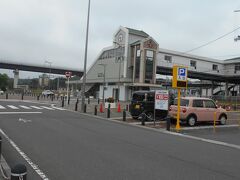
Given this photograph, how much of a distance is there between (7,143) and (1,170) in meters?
3.58

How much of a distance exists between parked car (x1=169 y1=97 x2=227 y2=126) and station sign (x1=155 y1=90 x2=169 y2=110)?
109 centimetres

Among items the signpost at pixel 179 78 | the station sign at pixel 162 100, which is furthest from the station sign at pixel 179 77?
the station sign at pixel 162 100

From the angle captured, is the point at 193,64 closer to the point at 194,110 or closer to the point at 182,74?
the point at 194,110

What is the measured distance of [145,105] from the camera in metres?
20.3

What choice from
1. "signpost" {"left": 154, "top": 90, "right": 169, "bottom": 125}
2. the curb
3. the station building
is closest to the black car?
"signpost" {"left": 154, "top": 90, "right": 169, "bottom": 125}

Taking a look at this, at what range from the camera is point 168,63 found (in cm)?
7688

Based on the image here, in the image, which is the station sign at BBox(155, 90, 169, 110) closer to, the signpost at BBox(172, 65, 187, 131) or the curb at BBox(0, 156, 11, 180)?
the signpost at BBox(172, 65, 187, 131)

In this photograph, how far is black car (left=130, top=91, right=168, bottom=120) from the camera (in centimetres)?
2000

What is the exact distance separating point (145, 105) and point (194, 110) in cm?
361

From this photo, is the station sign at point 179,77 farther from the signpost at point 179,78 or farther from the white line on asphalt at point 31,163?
the white line on asphalt at point 31,163

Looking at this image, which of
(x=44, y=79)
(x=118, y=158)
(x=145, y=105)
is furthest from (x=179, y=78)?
(x=44, y=79)

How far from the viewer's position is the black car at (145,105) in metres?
20.0

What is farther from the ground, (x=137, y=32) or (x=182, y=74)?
(x=137, y=32)

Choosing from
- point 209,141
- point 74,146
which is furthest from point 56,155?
point 209,141
